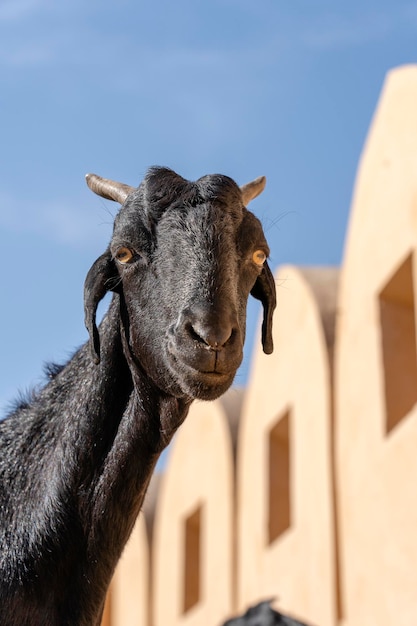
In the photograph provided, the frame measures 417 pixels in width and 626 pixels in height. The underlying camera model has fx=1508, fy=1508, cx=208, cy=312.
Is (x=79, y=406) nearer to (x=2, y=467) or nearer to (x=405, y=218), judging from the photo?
(x=2, y=467)

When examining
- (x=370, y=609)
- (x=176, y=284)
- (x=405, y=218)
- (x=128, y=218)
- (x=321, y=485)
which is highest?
(x=405, y=218)

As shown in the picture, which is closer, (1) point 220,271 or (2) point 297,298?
(1) point 220,271

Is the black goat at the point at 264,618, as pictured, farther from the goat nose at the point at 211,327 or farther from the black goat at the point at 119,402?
the goat nose at the point at 211,327

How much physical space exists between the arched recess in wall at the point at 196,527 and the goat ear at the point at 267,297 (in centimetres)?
1113

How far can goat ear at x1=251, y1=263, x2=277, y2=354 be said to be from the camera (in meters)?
5.74

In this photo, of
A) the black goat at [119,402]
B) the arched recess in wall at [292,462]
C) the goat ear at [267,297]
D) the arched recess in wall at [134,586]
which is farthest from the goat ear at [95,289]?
the arched recess in wall at [134,586]

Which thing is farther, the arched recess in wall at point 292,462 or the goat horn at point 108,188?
the arched recess in wall at point 292,462

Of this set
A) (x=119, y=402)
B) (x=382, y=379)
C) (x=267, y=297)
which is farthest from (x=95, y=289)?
(x=382, y=379)

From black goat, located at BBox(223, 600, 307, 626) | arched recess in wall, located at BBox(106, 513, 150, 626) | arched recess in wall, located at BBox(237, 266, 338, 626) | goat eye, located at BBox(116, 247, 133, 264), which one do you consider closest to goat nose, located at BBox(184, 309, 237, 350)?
goat eye, located at BBox(116, 247, 133, 264)

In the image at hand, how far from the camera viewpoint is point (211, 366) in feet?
16.1

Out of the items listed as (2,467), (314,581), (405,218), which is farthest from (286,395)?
(2,467)

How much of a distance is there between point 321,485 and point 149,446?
894cm

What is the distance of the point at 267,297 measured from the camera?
5770 mm

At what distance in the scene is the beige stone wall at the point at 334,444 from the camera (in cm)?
1273
